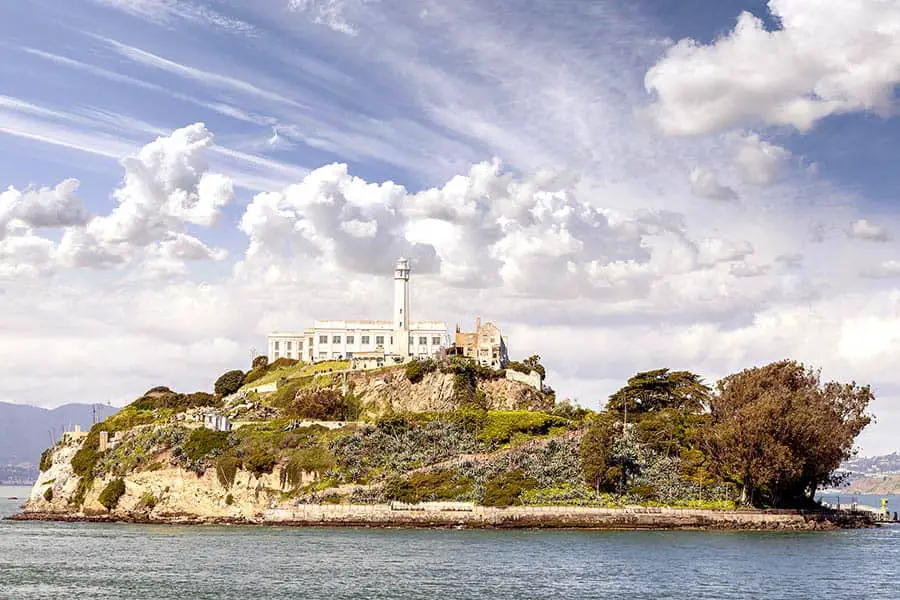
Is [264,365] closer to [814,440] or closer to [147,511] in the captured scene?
[147,511]

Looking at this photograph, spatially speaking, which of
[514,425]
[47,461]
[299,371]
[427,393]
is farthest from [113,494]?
[514,425]

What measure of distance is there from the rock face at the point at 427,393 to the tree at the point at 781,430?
2784cm

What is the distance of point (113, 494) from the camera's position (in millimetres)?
112250

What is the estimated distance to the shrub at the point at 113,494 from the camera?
112 meters

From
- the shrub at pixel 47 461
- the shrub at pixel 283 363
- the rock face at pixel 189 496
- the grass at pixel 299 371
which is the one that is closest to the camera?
the rock face at pixel 189 496

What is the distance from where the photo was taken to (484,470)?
340ft

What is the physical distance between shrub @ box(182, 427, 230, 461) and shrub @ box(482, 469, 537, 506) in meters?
30.5

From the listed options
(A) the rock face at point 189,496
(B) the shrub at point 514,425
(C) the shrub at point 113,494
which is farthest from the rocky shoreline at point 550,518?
(C) the shrub at point 113,494

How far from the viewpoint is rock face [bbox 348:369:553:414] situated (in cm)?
12606

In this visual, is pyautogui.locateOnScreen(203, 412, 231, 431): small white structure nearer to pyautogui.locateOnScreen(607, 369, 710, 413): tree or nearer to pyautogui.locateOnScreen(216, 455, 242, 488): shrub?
pyautogui.locateOnScreen(216, 455, 242, 488): shrub

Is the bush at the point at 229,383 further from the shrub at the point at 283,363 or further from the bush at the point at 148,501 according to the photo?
the bush at the point at 148,501

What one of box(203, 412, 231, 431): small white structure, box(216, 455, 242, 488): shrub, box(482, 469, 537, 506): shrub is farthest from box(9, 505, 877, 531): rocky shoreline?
box(203, 412, 231, 431): small white structure

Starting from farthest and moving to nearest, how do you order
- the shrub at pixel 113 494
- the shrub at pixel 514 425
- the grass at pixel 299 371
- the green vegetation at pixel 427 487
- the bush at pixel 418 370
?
1. the grass at pixel 299 371
2. the bush at pixel 418 370
3. the shrub at pixel 113 494
4. the shrub at pixel 514 425
5. the green vegetation at pixel 427 487

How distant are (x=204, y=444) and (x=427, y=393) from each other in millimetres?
28064
